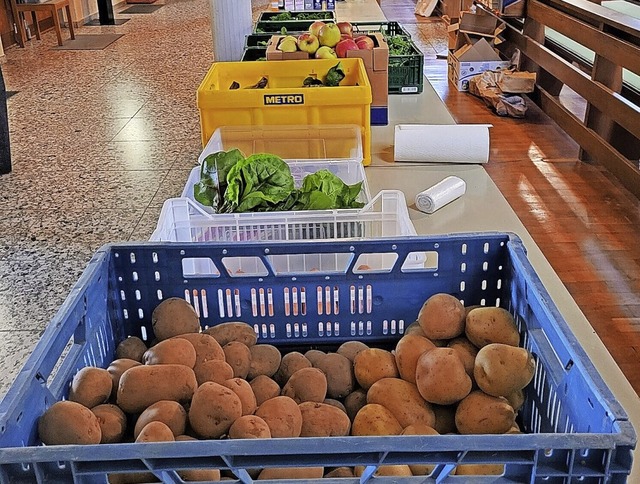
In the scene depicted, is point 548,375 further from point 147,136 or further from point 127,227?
point 147,136

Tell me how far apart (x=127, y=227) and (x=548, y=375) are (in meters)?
2.26

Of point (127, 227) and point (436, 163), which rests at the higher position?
point (436, 163)

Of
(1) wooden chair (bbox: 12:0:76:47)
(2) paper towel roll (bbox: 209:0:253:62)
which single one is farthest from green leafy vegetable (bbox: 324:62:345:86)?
(1) wooden chair (bbox: 12:0:76:47)

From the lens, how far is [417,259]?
120 centimetres

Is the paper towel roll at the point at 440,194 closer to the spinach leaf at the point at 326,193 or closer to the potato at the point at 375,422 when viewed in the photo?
the spinach leaf at the point at 326,193

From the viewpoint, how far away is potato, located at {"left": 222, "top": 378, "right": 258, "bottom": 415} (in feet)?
2.96

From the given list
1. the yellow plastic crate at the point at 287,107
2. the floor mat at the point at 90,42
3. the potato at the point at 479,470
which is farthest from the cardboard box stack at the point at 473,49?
the potato at the point at 479,470

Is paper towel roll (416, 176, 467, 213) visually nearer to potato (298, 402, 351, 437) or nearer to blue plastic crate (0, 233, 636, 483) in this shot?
blue plastic crate (0, 233, 636, 483)

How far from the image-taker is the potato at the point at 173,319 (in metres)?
1.06

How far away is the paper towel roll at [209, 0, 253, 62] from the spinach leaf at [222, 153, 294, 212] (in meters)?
2.02

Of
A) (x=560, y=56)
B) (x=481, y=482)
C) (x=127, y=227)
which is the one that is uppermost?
(x=481, y=482)

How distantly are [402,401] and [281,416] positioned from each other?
0.18 m

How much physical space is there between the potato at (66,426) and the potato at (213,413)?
12 cm

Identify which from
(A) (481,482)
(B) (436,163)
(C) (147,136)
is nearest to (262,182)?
(B) (436,163)
